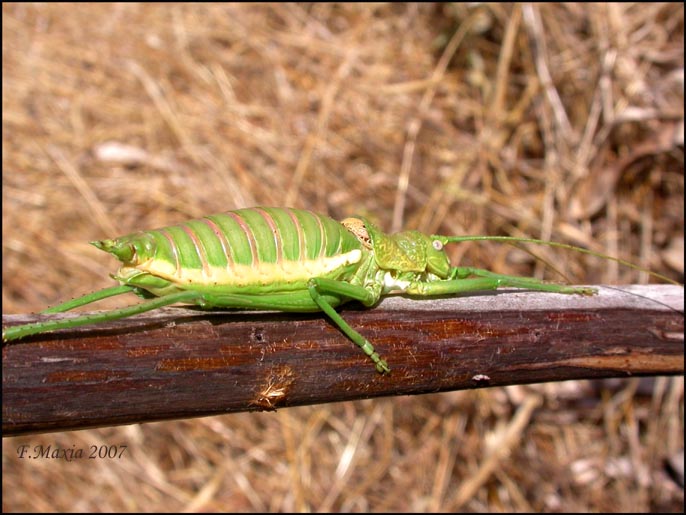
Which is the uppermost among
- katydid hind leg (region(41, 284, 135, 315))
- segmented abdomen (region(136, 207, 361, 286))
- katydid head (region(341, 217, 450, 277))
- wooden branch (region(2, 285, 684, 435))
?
segmented abdomen (region(136, 207, 361, 286))

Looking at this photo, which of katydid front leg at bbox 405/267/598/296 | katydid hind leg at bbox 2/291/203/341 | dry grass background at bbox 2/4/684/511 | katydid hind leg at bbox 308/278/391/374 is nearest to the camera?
katydid hind leg at bbox 2/291/203/341

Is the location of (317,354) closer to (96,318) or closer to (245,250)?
(245,250)

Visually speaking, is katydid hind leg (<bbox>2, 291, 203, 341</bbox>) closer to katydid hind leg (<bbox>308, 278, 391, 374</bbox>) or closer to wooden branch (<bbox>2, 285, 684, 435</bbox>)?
wooden branch (<bbox>2, 285, 684, 435</bbox>)

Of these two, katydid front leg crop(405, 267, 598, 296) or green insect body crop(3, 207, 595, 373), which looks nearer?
green insect body crop(3, 207, 595, 373)

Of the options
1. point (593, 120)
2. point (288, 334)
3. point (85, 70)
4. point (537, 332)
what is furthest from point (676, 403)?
point (85, 70)

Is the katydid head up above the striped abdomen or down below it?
below

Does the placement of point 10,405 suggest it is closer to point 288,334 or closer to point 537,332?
point 288,334

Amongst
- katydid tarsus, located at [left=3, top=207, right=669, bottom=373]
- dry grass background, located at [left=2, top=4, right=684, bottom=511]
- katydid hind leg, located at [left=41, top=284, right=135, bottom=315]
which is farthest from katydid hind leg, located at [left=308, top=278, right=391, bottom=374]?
dry grass background, located at [left=2, top=4, right=684, bottom=511]

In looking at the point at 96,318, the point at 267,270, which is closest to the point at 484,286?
the point at 267,270
